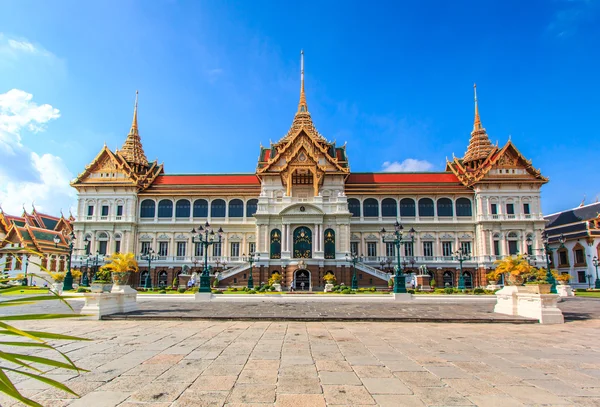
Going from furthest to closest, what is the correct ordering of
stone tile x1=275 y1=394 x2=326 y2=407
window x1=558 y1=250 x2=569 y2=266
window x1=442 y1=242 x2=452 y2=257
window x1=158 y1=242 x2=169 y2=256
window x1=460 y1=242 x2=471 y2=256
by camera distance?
1. window x1=558 y1=250 x2=569 y2=266
2. window x1=158 y1=242 x2=169 y2=256
3. window x1=442 y1=242 x2=452 y2=257
4. window x1=460 y1=242 x2=471 y2=256
5. stone tile x1=275 y1=394 x2=326 y2=407

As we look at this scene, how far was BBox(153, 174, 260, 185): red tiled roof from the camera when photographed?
5172 cm

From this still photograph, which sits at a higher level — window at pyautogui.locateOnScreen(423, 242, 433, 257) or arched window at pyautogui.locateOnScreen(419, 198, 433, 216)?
arched window at pyautogui.locateOnScreen(419, 198, 433, 216)

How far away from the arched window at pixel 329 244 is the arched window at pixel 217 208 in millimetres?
13543

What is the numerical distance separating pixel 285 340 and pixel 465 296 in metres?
19.4

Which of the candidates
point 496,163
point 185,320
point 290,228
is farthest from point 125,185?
point 496,163

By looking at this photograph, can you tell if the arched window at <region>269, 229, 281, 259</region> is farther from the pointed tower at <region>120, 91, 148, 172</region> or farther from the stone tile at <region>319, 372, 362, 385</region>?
the stone tile at <region>319, 372, 362, 385</region>

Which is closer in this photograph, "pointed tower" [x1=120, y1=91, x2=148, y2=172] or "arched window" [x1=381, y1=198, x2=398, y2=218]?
"arched window" [x1=381, y1=198, x2=398, y2=218]

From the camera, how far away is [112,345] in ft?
30.9

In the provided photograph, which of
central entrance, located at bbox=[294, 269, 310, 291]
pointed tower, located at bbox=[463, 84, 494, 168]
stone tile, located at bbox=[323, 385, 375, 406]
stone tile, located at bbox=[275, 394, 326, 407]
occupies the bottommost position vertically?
stone tile, located at bbox=[323, 385, 375, 406]

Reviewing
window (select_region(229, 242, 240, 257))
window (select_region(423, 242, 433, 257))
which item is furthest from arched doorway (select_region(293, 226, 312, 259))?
window (select_region(423, 242, 433, 257))

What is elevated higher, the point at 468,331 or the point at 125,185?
the point at 125,185

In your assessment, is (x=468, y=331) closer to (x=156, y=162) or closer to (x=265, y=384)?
(x=265, y=384)

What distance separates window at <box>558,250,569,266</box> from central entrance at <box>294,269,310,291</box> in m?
33.8

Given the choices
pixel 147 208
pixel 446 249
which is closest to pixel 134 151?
pixel 147 208
